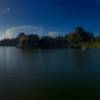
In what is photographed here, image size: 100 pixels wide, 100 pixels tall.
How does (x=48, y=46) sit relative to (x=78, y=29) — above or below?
below

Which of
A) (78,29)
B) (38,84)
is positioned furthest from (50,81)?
(78,29)

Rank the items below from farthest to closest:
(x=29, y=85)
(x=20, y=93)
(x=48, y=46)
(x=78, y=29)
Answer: (x=48, y=46) → (x=78, y=29) → (x=29, y=85) → (x=20, y=93)

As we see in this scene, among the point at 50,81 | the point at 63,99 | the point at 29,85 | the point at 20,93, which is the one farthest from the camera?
the point at 50,81

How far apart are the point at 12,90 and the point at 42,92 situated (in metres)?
1.54

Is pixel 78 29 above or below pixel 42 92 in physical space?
above

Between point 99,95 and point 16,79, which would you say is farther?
point 16,79

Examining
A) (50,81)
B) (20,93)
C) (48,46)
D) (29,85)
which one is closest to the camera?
(20,93)

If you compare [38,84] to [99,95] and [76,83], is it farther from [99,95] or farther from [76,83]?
[99,95]

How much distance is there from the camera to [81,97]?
7836 millimetres

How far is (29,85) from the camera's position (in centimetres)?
984

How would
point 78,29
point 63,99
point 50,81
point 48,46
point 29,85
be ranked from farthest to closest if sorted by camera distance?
point 48,46 < point 78,29 < point 50,81 < point 29,85 < point 63,99

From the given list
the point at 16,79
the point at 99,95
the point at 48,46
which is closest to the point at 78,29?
the point at 48,46

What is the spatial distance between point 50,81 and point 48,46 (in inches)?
1680

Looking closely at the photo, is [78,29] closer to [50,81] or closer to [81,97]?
[50,81]
